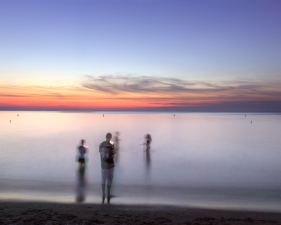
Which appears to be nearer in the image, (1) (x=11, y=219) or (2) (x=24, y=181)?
(1) (x=11, y=219)

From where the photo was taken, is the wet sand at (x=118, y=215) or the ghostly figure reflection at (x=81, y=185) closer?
the wet sand at (x=118, y=215)

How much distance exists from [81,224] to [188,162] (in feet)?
51.4

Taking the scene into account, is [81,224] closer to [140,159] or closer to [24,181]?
[24,181]

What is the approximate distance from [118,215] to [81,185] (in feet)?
18.3

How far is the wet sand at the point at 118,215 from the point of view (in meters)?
7.43

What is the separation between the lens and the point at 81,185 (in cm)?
1312

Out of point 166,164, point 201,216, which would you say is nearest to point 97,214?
Answer: point 201,216

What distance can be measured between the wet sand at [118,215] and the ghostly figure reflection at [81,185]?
117 centimetres

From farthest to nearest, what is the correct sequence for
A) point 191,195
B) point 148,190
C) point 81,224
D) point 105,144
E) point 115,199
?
point 148,190
point 191,195
point 115,199
point 105,144
point 81,224

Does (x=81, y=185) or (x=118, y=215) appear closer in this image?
(x=118, y=215)

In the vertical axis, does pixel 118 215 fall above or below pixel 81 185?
above

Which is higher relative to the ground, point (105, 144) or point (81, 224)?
point (105, 144)

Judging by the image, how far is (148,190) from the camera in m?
12.4

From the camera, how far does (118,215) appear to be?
26.4ft
